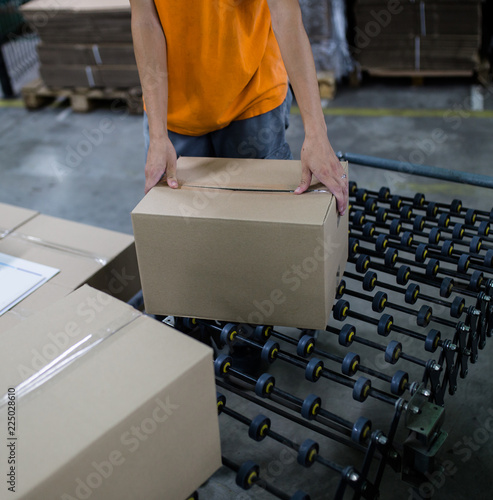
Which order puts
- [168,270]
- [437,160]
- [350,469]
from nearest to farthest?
[350,469], [168,270], [437,160]

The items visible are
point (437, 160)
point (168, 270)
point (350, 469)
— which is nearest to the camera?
point (350, 469)

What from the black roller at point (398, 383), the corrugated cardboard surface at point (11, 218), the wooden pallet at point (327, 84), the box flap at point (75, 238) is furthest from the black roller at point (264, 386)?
the wooden pallet at point (327, 84)

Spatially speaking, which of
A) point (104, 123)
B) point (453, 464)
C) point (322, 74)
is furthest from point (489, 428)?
point (104, 123)

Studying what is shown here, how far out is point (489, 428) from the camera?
2.13m

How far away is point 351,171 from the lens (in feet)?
13.0

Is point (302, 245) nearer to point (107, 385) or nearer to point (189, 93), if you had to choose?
point (107, 385)

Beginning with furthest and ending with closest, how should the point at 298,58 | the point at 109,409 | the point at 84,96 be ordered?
the point at 84,96, the point at 298,58, the point at 109,409

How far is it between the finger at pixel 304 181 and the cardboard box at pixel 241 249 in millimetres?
21

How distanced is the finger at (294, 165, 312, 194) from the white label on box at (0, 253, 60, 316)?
861 mm

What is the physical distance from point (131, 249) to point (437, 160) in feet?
8.62

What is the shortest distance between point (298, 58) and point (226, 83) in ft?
0.90

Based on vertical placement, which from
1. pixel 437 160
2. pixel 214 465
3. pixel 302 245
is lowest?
pixel 437 160

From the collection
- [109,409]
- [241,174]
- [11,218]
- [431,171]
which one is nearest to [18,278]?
[11,218]

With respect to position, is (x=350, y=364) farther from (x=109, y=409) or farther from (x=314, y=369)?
(x=109, y=409)
